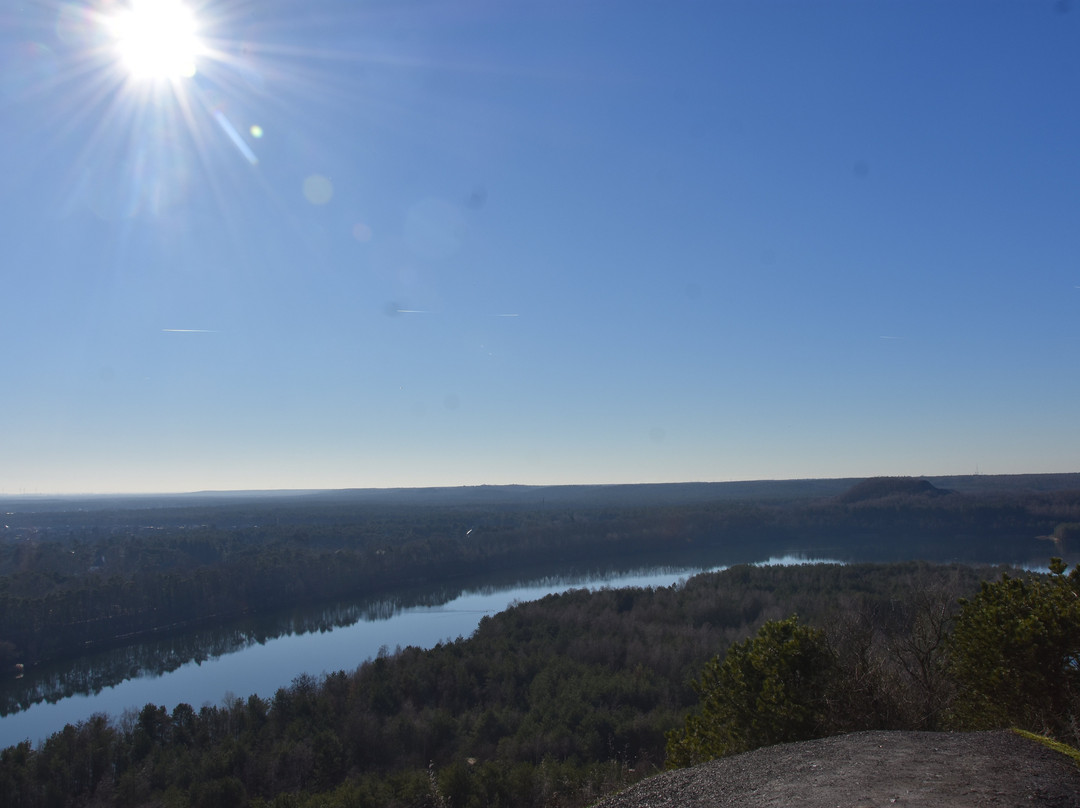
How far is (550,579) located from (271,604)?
2528cm

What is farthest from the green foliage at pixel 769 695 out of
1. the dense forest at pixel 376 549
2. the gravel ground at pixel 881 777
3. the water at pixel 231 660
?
the dense forest at pixel 376 549

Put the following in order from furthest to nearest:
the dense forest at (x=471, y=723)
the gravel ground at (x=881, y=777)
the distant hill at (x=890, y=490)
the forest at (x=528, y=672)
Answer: the distant hill at (x=890, y=490)
the dense forest at (x=471, y=723)
the forest at (x=528, y=672)
the gravel ground at (x=881, y=777)

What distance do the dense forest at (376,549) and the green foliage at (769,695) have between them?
41.2 metres

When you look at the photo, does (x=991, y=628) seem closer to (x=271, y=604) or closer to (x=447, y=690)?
(x=447, y=690)

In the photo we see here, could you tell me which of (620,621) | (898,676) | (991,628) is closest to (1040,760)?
(991,628)

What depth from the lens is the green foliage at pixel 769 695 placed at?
32.9 feet

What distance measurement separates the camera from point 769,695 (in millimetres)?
10273

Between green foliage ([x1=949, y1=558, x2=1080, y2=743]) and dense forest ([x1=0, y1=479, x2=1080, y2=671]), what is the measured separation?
45230 mm

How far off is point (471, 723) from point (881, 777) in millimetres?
20249

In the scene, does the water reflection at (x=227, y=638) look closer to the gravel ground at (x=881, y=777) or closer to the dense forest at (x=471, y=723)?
the dense forest at (x=471, y=723)

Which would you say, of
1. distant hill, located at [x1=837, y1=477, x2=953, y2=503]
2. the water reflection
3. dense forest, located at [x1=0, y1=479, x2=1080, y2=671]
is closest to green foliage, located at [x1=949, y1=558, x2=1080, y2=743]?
the water reflection

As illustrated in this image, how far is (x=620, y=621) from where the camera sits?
37000 millimetres

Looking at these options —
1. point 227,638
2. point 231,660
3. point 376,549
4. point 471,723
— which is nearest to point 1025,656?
point 471,723

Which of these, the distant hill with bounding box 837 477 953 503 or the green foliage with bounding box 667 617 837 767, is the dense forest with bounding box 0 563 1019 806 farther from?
the distant hill with bounding box 837 477 953 503
